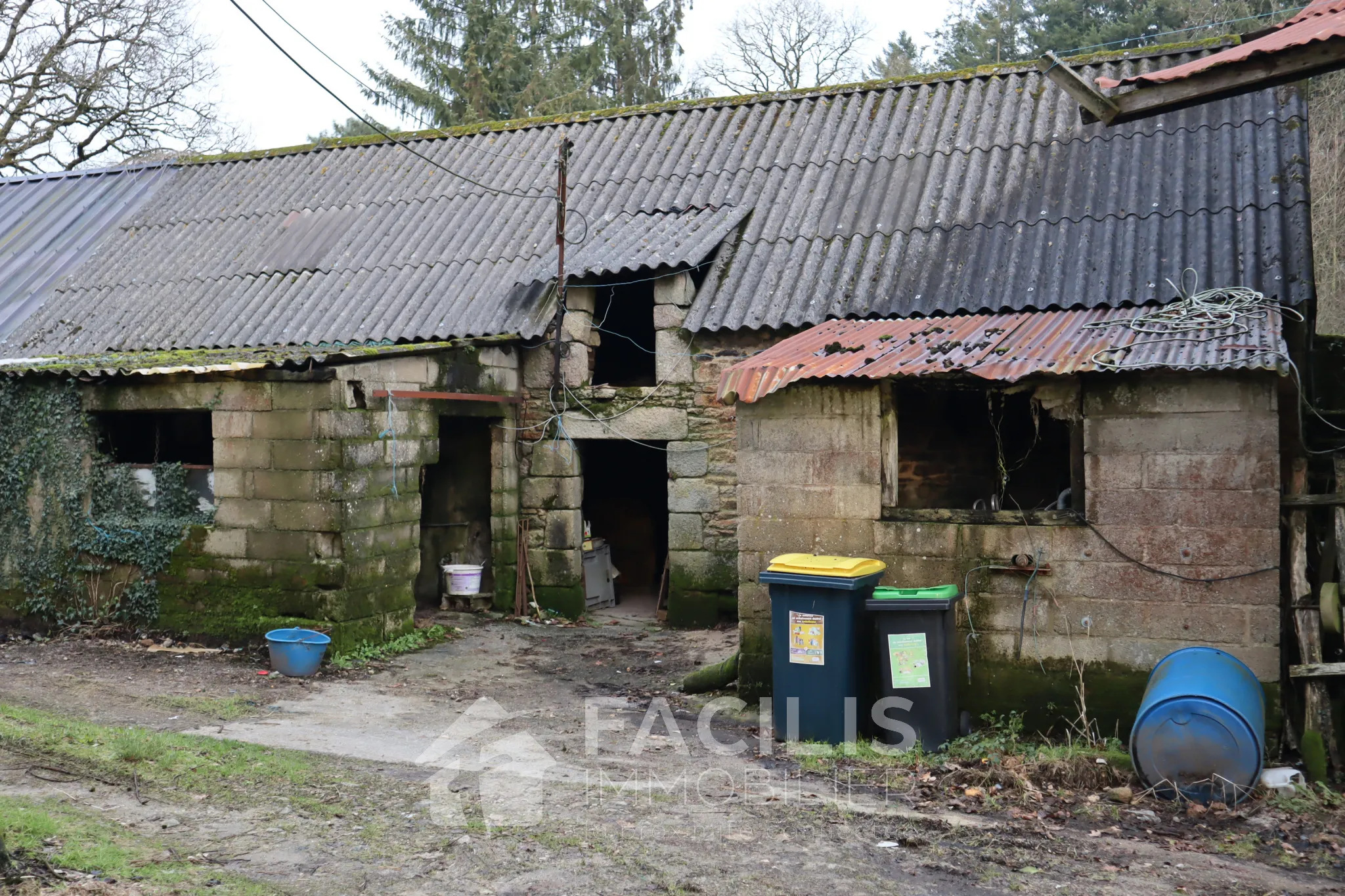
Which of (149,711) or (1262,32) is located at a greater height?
(1262,32)

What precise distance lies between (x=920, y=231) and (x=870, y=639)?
552cm

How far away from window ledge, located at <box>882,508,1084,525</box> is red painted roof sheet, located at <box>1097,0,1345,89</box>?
2.79 meters

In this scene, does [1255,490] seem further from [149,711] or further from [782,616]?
[149,711]

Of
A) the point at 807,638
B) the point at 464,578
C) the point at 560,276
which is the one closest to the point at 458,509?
the point at 464,578

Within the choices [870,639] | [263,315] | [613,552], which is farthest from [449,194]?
[870,639]

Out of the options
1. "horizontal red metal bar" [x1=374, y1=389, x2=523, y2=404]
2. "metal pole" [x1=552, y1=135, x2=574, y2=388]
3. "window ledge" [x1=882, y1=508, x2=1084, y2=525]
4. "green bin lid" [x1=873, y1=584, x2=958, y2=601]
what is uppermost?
"metal pole" [x1=552, y1=135, x2=574, y2=388]

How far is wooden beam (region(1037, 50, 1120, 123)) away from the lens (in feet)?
22.2

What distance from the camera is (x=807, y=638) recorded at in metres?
7.47

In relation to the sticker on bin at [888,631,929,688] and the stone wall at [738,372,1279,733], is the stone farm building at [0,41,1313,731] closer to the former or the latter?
the stone wall at [738,372,1279,733]

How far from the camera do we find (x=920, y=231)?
1162 centimetres

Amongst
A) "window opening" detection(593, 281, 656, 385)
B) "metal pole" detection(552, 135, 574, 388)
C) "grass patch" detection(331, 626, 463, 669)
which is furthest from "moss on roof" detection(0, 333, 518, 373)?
"grass patch" detection(331, 626, 463, 669)

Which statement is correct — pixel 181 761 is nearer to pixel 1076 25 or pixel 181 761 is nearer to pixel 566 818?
pixel 566 818

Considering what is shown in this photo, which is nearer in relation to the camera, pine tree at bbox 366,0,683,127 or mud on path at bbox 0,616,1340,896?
mud on path at bbox 0,616,1340,896

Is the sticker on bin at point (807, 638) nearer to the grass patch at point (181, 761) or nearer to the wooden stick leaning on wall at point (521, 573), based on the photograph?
the grass patch at point (181, 761)
